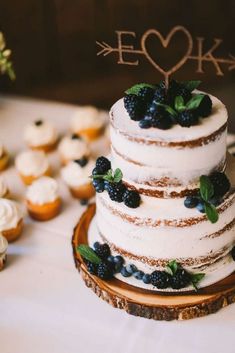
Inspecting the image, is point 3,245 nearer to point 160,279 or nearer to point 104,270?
point 104,270

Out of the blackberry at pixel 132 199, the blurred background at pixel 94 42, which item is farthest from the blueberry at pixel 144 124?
the blurred background at pixel 94 42

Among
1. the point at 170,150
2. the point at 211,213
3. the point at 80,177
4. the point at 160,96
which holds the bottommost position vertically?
the point at 80,177

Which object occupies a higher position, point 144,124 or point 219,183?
point 144,124

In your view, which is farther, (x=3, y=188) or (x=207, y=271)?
(x=3, y=188)

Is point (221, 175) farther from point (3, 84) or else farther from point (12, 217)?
point (3, 84)

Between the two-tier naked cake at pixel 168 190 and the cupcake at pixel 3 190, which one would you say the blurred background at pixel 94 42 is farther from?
the two-tier naked cake at pixel 168 190

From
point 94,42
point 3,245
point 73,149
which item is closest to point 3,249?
point 3,245

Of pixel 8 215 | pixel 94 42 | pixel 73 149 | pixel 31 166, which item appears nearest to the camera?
pixel 8 215
